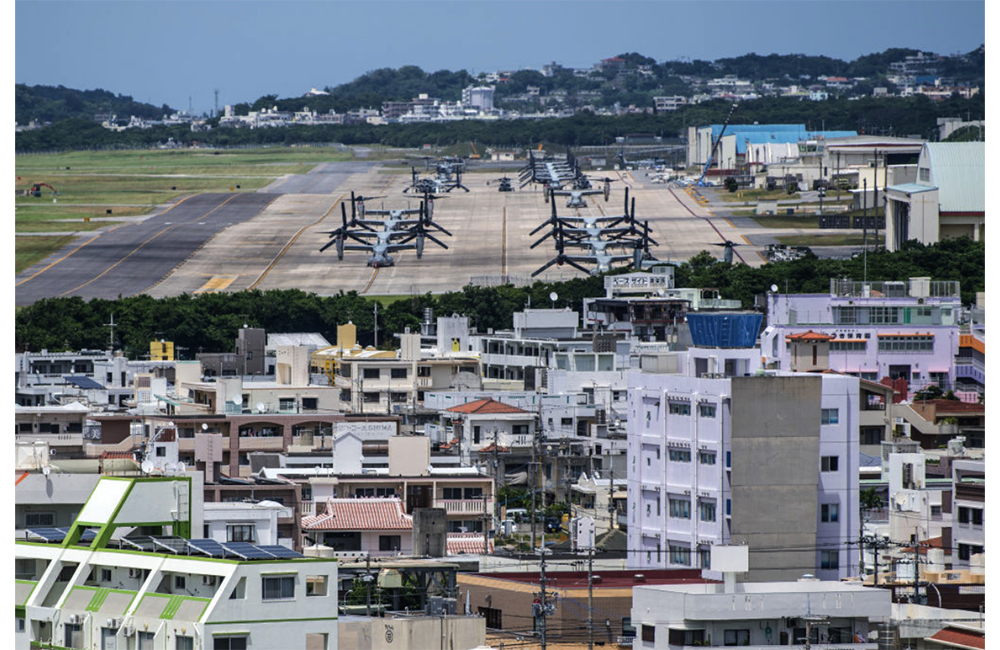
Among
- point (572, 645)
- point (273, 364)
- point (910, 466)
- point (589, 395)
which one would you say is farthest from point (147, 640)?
point (273, 364)

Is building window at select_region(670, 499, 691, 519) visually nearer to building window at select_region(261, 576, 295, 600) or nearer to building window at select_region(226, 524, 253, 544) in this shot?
building window at select_region(226, 524, 253, 544)

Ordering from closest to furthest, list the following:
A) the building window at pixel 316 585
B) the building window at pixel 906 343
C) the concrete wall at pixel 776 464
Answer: the building window at pixel 316 585, the concrete wall at pixel 776 464, the building window at pixel 906 343

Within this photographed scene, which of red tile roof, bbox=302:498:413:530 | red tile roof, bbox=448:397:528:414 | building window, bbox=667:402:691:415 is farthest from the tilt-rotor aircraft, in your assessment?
building window, bbox=667:402:691:415

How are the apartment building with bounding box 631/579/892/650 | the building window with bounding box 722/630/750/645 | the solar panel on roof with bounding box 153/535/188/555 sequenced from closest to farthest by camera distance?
the solar panel on roof with bounding box 153/535/188/555 → the apartment building with bounding box 631/579/892/650 → the building window with bounding box 722/630/750/645

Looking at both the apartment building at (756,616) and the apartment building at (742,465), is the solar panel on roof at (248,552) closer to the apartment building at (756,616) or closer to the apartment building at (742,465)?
the apartment building at (756,616)

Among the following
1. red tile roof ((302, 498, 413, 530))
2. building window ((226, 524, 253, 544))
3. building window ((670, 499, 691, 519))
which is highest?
building window ((226, 524, 253, 544))

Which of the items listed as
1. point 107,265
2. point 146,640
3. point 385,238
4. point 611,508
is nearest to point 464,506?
point 611,508

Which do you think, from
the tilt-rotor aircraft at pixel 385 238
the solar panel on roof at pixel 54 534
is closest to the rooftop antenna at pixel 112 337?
the tilt-rotor aircraft at pixel 385 238
